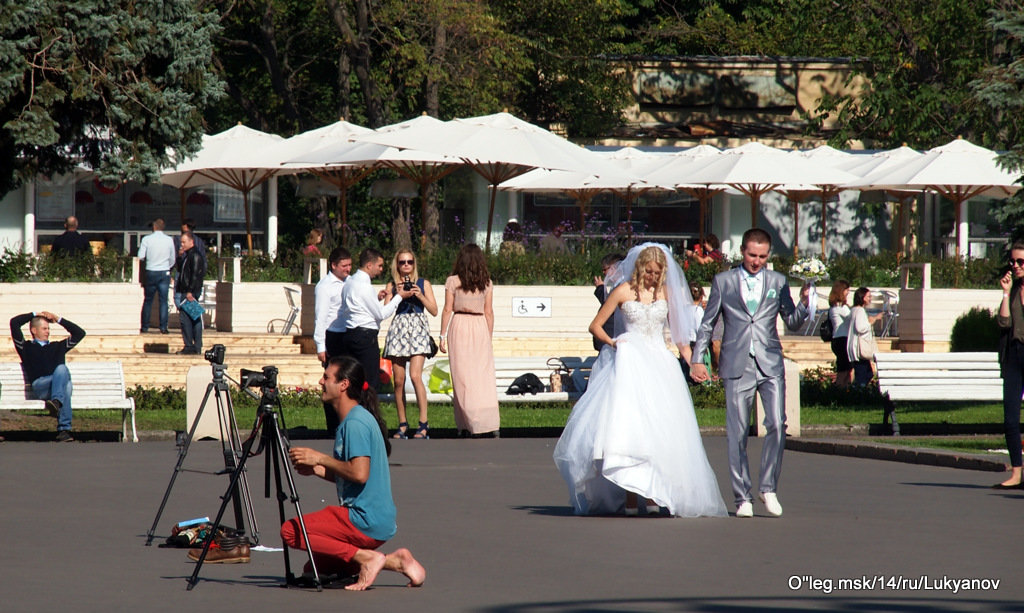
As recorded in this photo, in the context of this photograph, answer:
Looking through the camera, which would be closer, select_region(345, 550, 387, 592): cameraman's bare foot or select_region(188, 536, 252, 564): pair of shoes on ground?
select_region(345, 550, 387, 592): cameraman's bare foot

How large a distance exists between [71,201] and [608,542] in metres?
25.5

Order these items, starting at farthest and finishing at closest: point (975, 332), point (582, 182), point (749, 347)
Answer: point (582, 182) → point (975, 332) → point (749, 347)

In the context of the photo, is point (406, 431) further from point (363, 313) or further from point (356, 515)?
point (356, 515)

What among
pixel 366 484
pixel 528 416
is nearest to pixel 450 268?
pixel 528 416

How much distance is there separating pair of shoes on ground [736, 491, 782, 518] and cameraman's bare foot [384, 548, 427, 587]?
3.51 meters

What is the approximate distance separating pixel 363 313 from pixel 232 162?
1164cm

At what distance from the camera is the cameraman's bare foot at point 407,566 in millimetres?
7336

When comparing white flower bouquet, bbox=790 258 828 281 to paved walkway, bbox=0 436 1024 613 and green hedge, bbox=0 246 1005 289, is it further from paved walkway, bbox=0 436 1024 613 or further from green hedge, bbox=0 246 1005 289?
paved walkway, bbox=0 436 1024 613

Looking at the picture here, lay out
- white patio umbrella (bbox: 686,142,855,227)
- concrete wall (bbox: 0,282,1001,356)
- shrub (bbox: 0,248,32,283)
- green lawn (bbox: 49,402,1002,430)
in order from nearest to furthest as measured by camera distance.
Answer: green lawn (bbox: 49,402,1002,430), concrete wall (bbox: 0,282,1001,356), shrub (bbox: 0,248,32,283), white patio umbrella (bbox: 686,142,855,227)

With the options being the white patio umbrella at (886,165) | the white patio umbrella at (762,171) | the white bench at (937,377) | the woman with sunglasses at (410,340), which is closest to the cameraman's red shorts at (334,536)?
the woman with sunglasses at (410,340)

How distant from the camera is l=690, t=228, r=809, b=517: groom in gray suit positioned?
1042 cm

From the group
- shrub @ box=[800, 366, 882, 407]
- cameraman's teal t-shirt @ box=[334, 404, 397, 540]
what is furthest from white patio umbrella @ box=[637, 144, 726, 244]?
cameraman's teal t-shirt @ box=[334, 404, 397, 540]

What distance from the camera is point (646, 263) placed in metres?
11.0

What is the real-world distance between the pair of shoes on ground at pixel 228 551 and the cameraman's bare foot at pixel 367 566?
3.68 ft
